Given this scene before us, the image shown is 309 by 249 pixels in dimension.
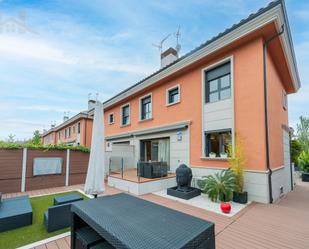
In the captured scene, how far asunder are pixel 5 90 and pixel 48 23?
8671mm

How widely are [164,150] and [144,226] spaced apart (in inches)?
357

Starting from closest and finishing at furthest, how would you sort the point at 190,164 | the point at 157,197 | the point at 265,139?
the point at 265,139
the point at 157,197
the point at 190,164

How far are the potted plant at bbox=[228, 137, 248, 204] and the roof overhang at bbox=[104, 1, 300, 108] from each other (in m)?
4.41

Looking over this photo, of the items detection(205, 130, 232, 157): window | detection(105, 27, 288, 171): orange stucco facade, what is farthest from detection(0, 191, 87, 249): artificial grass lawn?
detection(105, 27, 288, 171): orange stucco facade

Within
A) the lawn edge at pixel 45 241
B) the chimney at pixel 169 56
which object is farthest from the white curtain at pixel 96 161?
the chimney at pixel 169 56

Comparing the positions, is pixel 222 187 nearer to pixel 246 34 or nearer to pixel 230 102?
pixel 230 102

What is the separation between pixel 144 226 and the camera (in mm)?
1903

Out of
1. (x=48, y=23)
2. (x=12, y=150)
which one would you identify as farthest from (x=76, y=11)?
(x=12, y=150)

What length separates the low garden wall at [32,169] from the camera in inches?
314

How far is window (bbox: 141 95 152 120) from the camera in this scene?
1241cm

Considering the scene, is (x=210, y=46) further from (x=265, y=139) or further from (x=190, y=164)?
(x=190, y=164)

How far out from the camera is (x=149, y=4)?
8172mm

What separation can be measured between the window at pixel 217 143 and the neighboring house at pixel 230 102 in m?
0.04

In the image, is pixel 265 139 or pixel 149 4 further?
pixel 149 4
